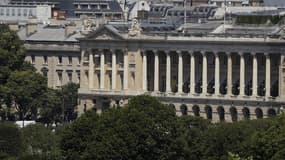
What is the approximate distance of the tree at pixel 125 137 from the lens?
162m

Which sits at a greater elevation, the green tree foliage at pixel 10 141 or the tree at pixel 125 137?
the tree at pixel 125 137

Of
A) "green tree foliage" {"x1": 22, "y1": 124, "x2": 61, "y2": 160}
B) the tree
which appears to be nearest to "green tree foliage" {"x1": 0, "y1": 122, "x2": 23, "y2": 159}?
"green tree foliage" {"x1": 22, "y1": 124, "x2": 61, "y2": 160}

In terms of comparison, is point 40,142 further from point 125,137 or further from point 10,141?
point 125,137

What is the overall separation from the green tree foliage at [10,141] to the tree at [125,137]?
4.80 metres

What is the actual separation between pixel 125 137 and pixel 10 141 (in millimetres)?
Answer: 12217

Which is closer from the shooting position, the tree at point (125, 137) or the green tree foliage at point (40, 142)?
the tree at point (125, 137)

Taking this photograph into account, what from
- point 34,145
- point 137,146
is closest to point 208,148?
point 137,146

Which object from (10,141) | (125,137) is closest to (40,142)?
(10,141)

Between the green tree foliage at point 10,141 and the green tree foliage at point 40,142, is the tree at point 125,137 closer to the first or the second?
the green tree foliage at point 40,142

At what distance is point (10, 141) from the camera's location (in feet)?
→ 566

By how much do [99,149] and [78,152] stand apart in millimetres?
2514

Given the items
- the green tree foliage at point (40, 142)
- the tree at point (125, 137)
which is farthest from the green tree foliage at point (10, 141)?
the tree at point (125, 137)

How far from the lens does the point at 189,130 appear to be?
568 feet

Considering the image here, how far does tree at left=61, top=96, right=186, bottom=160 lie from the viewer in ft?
531
